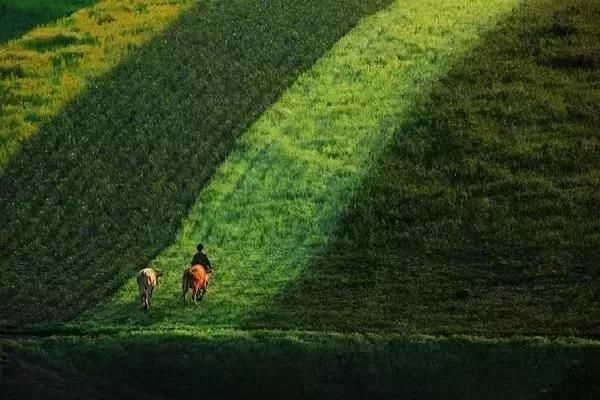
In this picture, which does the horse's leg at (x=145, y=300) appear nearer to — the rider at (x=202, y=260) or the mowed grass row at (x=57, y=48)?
the rider at (x=202, y=260)

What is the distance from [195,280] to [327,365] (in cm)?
292

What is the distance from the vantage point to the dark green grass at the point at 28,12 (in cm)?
3366

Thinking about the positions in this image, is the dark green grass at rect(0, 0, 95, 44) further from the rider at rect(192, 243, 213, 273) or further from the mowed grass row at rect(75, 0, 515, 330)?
the rider at rect(192, 243, 213, 273)

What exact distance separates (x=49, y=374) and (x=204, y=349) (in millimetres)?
2174

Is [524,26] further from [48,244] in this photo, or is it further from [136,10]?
[48,244]

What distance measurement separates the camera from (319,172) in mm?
25391

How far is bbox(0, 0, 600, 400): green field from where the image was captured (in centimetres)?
1803

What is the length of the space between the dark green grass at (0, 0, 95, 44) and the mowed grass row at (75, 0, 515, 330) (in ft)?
26.9

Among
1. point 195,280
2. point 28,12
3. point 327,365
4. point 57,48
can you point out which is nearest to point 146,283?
point 195,280

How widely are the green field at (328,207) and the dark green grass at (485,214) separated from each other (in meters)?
0.05

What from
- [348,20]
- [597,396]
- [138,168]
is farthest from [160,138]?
[597,396]

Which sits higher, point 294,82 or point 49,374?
point 49,374

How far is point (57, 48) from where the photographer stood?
105 feet

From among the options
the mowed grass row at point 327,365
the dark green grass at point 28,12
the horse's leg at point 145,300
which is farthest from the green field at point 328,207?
the dark green grass at point 28,12
